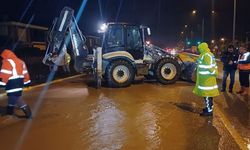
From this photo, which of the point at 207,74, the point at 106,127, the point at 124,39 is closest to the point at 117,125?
the point at 106,127

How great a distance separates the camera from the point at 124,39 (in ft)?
49.2

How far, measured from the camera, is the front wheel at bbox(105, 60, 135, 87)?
14492 millimetres

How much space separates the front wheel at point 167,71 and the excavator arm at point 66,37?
3099 millimetres

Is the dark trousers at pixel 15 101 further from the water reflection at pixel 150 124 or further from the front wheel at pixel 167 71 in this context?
the front wheel at pixel 167 71

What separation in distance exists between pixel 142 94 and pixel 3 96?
4.69 m

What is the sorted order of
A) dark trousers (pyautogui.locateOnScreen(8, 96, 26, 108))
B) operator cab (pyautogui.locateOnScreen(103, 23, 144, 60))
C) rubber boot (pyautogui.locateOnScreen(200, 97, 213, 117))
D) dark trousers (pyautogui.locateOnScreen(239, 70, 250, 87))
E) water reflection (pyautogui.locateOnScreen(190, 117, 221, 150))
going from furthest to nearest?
operator cab (pyautogui.locateOnScreen(103, 23, 144, 60)) → dark trousers (pyautogui.locateOnScreen(239, 70, 250, 87)) → rubber boot (pyautogui.locateOnScreen(200, 97, 213, 117)) → dark trousers (pyautogui.locateOnScreen(8, 96, 26, 108)) → water reflection (pyautogui.locateOnScreen(190, 117, 221, 150))

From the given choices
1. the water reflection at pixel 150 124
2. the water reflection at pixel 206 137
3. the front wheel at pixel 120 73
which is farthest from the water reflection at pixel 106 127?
the front wheel at pixel 120 73

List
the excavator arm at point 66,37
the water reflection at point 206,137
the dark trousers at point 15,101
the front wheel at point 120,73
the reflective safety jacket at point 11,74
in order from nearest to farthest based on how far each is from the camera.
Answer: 1. the water reflection at point 206,137
2. the reflective safety jacket at point 11,74
3. the dark trousers at point 15,101
4. the front wheel at point 120,73
5. the excavator arm at point 66,37

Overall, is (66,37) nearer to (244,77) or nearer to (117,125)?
(244,77)

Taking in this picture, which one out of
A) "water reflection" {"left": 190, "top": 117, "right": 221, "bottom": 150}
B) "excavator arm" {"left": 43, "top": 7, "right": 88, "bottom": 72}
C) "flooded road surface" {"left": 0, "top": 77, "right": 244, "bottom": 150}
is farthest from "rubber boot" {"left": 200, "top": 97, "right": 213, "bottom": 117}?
"excavator arm" {"left": 43, "top": 7, "right": 88, "bottom": 72}

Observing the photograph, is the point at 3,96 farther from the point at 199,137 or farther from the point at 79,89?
the point at 199,137

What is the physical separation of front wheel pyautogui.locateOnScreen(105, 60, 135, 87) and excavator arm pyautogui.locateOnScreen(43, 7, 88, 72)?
1382mm

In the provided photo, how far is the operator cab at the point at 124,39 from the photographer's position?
1484cm

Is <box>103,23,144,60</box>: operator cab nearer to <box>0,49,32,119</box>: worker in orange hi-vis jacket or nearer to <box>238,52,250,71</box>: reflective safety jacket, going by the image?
<box>238,52,250,71</box>: reflective safety jacket
